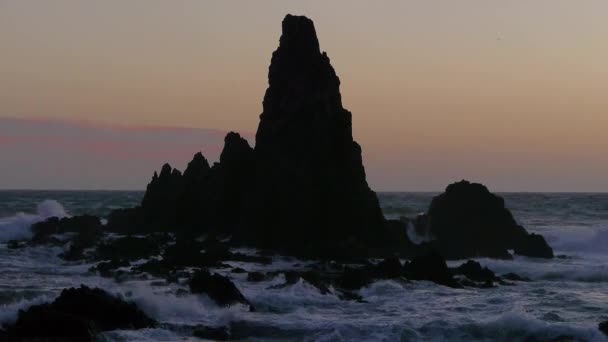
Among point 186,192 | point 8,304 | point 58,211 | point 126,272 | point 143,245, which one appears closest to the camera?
point 8,304

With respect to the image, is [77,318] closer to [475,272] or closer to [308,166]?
[475,272]

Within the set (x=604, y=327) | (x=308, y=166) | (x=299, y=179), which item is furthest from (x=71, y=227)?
(x=604, y=327)

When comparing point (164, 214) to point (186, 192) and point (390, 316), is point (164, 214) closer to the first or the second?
point (186, 192)

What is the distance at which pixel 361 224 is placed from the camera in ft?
159

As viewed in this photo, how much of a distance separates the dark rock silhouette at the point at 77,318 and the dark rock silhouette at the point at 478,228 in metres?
28.8

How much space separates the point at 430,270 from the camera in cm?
3812

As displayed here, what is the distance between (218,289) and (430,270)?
1224 cm

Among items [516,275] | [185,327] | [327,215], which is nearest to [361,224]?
[327,215]

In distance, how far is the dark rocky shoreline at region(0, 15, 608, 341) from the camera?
39719 mm

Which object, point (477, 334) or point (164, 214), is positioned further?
point (164, 214)

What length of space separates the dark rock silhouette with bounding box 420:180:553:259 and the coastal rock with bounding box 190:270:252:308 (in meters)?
23.7

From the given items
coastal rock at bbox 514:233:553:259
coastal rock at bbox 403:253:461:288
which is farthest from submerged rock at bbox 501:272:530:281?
coastal rock at bbox 514:233:553:259

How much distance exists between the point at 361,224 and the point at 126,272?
1564cm

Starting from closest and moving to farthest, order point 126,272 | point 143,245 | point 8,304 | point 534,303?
point 8,304 < point 534,303 < point 126,272 < point 143,245
